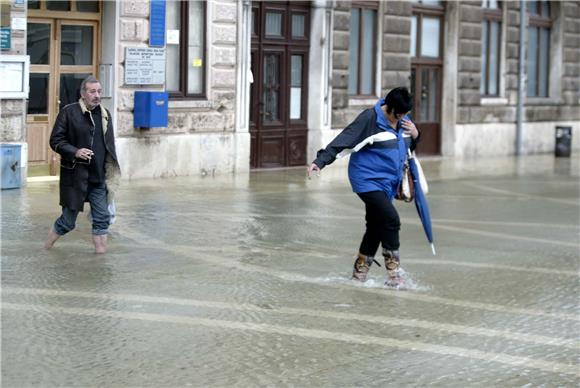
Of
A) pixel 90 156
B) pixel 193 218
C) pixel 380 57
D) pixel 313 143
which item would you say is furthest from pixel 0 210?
pixel 380 57

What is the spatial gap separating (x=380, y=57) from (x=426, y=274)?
13.1 metres

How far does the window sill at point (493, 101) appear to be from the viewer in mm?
26641

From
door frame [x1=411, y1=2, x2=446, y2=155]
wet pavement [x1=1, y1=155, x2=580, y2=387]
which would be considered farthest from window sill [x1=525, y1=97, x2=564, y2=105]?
wet pavement [x1=1, y1=155, x2=580, y2=387]

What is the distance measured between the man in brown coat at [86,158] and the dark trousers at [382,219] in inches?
100

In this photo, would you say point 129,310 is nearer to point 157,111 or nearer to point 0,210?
point 0,210

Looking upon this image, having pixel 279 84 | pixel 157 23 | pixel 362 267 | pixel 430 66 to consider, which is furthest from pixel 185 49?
pixel 362 267

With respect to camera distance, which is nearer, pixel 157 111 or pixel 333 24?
pixel 157 111

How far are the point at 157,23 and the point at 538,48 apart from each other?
14021mm

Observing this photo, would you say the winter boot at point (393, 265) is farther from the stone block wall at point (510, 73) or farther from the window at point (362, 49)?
the stone block wall at point (510, 73)

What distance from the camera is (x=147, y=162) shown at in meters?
18.0

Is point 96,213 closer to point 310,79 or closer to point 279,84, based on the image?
point 279,84

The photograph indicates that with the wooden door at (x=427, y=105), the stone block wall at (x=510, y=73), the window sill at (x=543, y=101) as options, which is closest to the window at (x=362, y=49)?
the wooden door at (x=427, y=105)

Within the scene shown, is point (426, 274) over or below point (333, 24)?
below

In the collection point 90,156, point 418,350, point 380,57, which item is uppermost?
point 380,57
